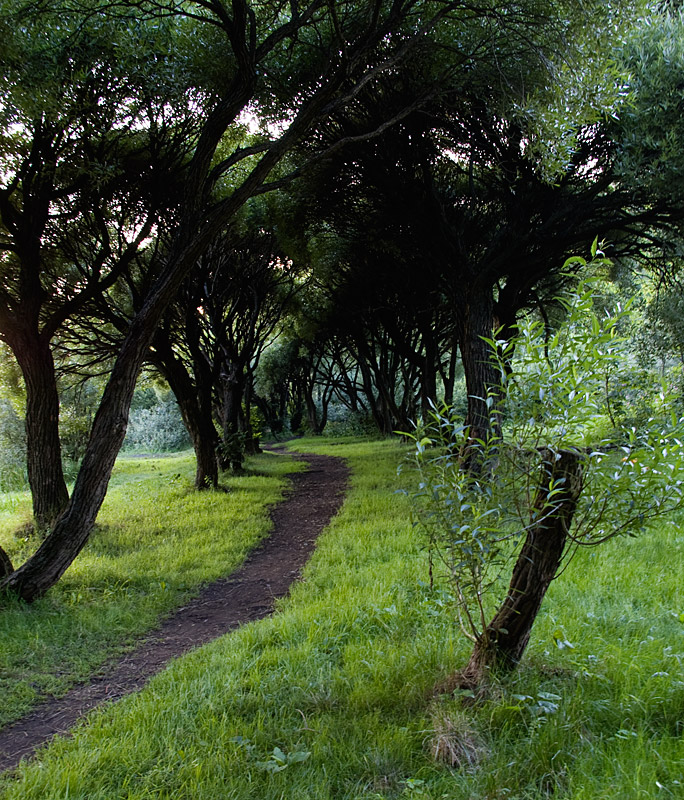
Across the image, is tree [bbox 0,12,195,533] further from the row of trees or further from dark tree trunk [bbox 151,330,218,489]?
dark tree trunk [bbox 151,330,218,489]

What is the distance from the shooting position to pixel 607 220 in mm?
8883

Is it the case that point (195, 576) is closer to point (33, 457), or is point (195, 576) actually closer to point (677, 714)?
point (33, 457)

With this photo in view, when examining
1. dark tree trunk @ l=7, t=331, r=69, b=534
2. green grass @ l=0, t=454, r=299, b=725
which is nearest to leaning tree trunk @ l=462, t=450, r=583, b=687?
green grass @ l=0, t=454, r=299, b=725

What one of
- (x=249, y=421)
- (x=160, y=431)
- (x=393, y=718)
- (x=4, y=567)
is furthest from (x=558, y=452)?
(x=160, y=431)

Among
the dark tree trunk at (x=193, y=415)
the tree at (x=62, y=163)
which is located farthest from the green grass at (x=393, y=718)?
the dark tree trunk at (x=193, y=415)

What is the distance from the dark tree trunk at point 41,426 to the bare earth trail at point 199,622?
3373 millimetres

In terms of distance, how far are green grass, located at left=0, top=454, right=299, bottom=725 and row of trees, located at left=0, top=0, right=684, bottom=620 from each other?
23.6 inches

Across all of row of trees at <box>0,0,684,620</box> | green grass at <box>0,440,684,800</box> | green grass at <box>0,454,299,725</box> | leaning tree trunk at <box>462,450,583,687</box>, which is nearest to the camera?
green grass at <box>0,440,684,800</box>

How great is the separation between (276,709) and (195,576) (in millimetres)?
3476

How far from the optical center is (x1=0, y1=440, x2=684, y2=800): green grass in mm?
2186

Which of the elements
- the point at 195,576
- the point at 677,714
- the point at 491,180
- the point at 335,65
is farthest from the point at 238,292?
the point at 677,714

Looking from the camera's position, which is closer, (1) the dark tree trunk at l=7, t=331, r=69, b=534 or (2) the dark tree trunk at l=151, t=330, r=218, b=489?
(1) the dark tree trunk at l=7, t=331, r=69, b=534

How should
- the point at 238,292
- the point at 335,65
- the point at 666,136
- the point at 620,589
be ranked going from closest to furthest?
1. the point at 620,589
2. the point at 335,65
3. the point at 666,136
4. the point at 238,292

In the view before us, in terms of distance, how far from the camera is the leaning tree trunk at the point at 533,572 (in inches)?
97.7
